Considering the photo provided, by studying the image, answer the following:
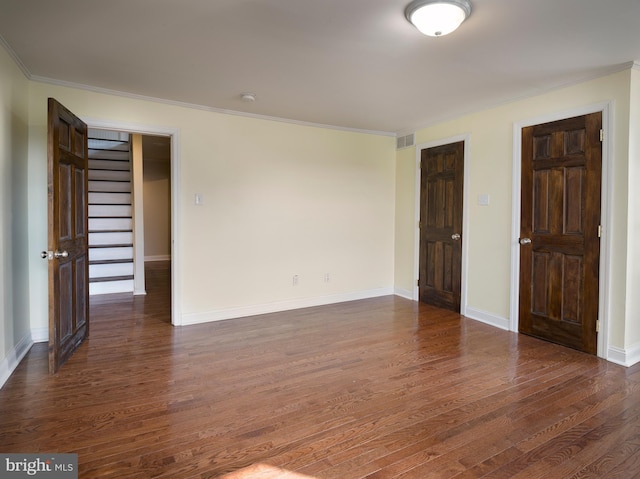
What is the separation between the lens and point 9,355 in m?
2.76

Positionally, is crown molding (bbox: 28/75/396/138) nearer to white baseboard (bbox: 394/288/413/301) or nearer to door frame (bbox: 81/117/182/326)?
door frame (bbox: 81/117/182/326)

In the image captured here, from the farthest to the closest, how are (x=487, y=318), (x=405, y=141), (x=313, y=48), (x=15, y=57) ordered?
(x=405, y=141), (x=487, y=318), (x=15, y=57), (x=313, y=48)

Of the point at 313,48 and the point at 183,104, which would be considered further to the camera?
the point at 183,104

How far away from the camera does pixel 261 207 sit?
14.4ft

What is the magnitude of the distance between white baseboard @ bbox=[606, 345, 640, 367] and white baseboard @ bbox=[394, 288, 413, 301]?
2383 mm

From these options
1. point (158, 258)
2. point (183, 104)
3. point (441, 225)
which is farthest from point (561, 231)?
point (158, 258)

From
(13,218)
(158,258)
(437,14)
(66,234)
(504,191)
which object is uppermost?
(437,14)

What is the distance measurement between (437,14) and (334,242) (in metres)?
3.23

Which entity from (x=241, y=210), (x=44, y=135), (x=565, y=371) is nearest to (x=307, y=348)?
(x=241, y=210)

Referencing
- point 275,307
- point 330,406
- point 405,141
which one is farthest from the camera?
point 405,141

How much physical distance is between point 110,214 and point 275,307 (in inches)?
132

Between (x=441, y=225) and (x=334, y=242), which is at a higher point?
(x=441, y=225)

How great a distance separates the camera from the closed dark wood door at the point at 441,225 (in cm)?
443

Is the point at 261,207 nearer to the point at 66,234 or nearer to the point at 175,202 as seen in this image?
the point at 175,202
